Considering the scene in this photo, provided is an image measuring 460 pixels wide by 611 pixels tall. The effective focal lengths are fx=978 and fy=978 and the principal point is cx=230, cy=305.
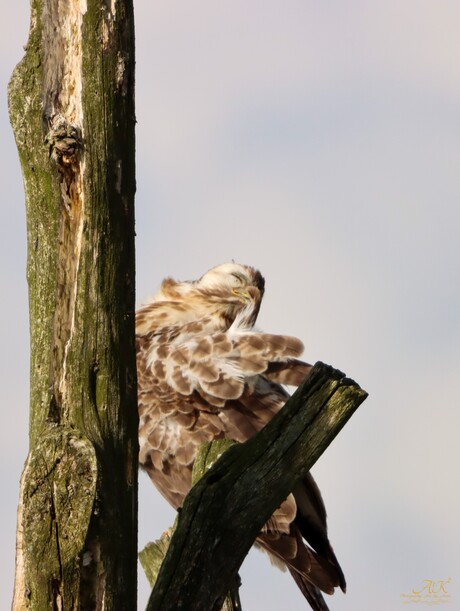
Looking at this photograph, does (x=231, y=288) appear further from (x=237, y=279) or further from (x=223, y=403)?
(x=223, y=403)

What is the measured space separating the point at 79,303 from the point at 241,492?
102 cm

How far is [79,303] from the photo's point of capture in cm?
394

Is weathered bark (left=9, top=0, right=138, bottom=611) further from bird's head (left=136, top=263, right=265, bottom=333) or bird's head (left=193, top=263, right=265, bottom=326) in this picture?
bird's head (left=193, top=263, right=265, bottom=326)

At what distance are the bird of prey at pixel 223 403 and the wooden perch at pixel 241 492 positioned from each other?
6.72 feet

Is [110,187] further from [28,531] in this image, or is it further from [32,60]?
[28,531]

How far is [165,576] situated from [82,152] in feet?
5.68

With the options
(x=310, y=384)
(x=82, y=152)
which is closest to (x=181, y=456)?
(x=310, y=384)

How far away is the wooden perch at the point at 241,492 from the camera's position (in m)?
3.88

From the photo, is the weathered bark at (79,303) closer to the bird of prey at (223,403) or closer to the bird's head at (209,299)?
the bird of prey at (223,403)

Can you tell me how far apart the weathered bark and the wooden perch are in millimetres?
199

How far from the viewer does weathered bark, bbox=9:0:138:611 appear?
3.68 m

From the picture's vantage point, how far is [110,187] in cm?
399

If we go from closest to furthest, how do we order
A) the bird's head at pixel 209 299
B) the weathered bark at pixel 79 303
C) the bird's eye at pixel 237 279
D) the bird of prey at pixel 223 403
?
the weathered bark at pixel 79 303, the bird of prey at pixel 223 403, the bird's head at pixel 209 299, the bird's eye at pixel 237 279

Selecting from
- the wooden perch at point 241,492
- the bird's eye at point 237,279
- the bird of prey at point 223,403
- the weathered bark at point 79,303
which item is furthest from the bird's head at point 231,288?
the weathered bark at point 79,303
